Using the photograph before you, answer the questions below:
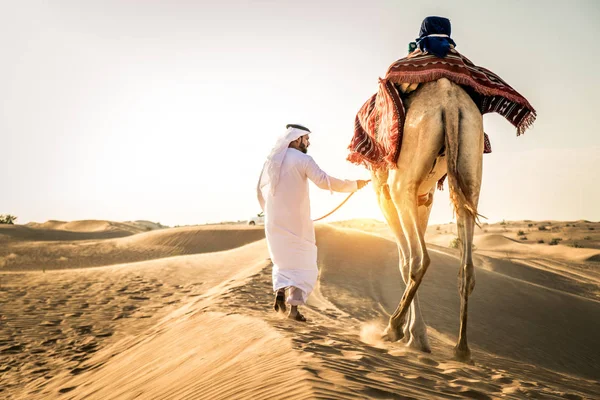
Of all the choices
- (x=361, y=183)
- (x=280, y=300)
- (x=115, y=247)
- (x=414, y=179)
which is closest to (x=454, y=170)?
(x=414, y=179)

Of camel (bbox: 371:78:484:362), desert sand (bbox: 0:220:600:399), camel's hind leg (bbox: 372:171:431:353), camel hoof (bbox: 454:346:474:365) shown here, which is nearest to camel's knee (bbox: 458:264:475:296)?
camel (bbox: 371:78:484:362)

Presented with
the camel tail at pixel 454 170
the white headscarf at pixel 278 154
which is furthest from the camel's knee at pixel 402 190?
the white headscarf at pixel 278 154

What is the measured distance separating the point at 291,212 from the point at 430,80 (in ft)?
8.23

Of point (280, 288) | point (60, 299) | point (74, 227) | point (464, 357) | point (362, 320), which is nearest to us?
point (464, 357)

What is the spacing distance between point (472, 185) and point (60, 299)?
9916mm

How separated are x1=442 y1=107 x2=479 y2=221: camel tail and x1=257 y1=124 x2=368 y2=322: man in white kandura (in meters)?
1.90

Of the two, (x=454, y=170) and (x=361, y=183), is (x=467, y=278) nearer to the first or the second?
(x=454, y=170)

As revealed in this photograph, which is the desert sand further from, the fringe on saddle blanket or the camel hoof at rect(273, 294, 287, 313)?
the fringe on saddle blanket

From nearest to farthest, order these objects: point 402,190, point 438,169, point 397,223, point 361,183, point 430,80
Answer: point 430,80 < point 402,190 < point 438,169 < point 397,223 < point 361,183

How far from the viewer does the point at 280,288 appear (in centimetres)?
621

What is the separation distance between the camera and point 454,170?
4.91 m

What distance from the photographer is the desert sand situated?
3.49 m

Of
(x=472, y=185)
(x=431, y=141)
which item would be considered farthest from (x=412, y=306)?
(x=431, y=141)

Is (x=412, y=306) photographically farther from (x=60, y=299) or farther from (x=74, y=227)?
(x=74, y=227)
